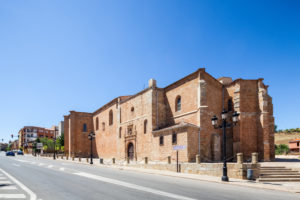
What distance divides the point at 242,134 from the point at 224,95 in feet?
17.6

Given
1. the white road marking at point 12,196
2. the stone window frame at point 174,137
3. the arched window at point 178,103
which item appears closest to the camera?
the white road marking at point 12,196

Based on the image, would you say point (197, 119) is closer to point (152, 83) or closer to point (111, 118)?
point (152, 83)

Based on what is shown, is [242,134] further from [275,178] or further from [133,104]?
[133,104]

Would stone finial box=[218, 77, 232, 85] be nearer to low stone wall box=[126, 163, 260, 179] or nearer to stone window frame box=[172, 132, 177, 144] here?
stone window frame box=[172, 132, 177, 144]

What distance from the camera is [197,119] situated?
1034 inches

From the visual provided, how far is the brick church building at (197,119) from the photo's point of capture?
25766 millimetres

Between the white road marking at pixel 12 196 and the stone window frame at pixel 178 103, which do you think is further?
the stone window frame at pixel 178 103

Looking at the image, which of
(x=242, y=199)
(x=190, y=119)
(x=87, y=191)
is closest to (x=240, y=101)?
(x=190, y=119)

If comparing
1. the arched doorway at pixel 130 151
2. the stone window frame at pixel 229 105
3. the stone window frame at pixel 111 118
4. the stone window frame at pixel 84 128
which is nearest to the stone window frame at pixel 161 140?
Answer: the arched doorway at pixel 130 151

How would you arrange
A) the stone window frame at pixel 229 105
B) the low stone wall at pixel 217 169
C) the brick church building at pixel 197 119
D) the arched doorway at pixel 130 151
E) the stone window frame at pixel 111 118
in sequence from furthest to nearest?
the stone window frame at pixel 111 118
the arched doorway at pixel 130 151
the stone window frame at pixel 229 105
the brick church building at pixel 197 119
the low stone wall at pixel 217 169

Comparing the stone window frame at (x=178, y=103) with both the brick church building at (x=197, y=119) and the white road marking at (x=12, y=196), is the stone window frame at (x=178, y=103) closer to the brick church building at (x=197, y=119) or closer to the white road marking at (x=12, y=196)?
the brick church building at (x=197, y=119)

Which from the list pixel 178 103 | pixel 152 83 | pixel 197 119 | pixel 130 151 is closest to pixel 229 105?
pixel 197 119

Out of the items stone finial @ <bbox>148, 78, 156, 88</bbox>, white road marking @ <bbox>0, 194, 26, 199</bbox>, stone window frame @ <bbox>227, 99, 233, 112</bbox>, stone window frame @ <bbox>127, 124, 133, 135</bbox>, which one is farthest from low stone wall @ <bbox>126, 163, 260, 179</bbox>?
stone window frame @ <bbox>127, 124, 133, 135</bbox>

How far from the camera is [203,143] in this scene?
25.7 meters
